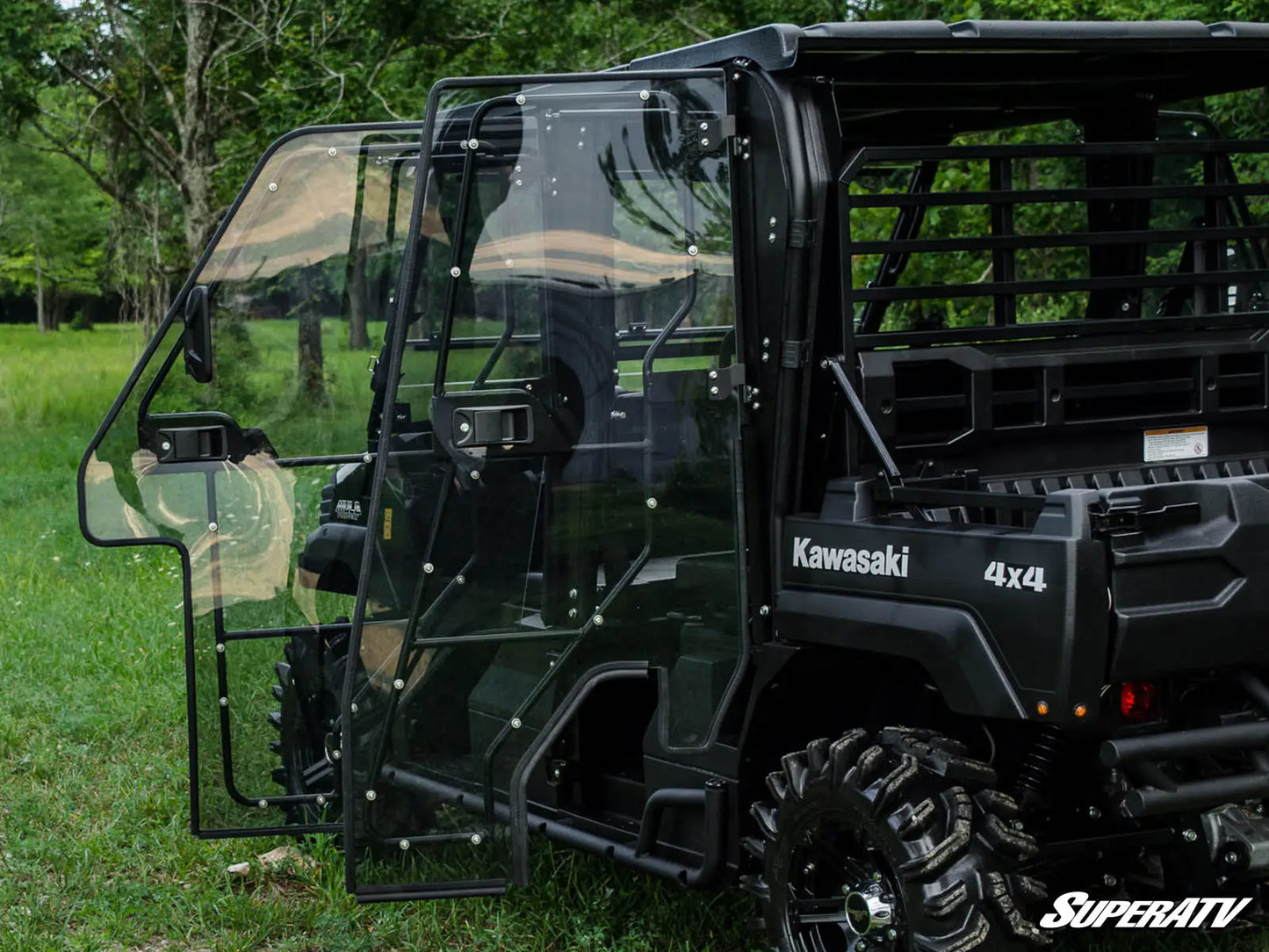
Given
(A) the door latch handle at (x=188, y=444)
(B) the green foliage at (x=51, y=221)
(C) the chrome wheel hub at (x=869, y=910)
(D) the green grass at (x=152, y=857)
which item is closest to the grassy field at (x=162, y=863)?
(D) the green grass at (x=152, y=857)

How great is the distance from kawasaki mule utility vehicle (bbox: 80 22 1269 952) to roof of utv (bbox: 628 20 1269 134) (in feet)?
0.06

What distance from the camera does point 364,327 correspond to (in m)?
5.39

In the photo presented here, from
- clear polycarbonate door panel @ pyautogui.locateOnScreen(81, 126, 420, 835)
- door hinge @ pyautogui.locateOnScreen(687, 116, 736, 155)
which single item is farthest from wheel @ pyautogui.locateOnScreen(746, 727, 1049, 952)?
clear polycarbonate door panel @ pyautogui.locateOnScreen(81, 126, 420, 835)

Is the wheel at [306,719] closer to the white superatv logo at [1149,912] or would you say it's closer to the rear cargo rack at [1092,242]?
the rear cargo rack at [1092,242]

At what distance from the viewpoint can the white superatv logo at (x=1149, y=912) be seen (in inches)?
148

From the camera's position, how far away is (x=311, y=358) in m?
5.37

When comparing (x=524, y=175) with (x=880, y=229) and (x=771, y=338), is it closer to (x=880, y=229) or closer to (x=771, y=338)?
(x=771, y=338)

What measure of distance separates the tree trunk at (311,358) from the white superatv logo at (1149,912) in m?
2.83

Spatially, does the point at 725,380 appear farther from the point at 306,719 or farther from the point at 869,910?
the point at 306,719

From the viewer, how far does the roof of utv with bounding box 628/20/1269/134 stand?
3816 millimetres

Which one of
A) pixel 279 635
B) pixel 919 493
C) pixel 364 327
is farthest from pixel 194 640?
pixel 919 493

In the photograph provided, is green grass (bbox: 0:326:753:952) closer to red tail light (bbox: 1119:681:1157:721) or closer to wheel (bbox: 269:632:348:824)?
wheel (bbox: 269:632:348:824)

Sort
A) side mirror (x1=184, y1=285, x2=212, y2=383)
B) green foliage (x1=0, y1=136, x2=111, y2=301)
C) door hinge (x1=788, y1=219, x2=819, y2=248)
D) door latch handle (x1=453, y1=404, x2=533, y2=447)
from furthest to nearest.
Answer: green foliage (x1=0, y1=136, x2=111, y2=301)
side mirror (x1=184, y1=285, x2=212, y2=383)
door latch handle (x1=453, y1=404, x2=533, y2=447)
door hinge (x1=788, y1=219, x2=819, y2=248)

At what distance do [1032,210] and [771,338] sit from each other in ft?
23.7
